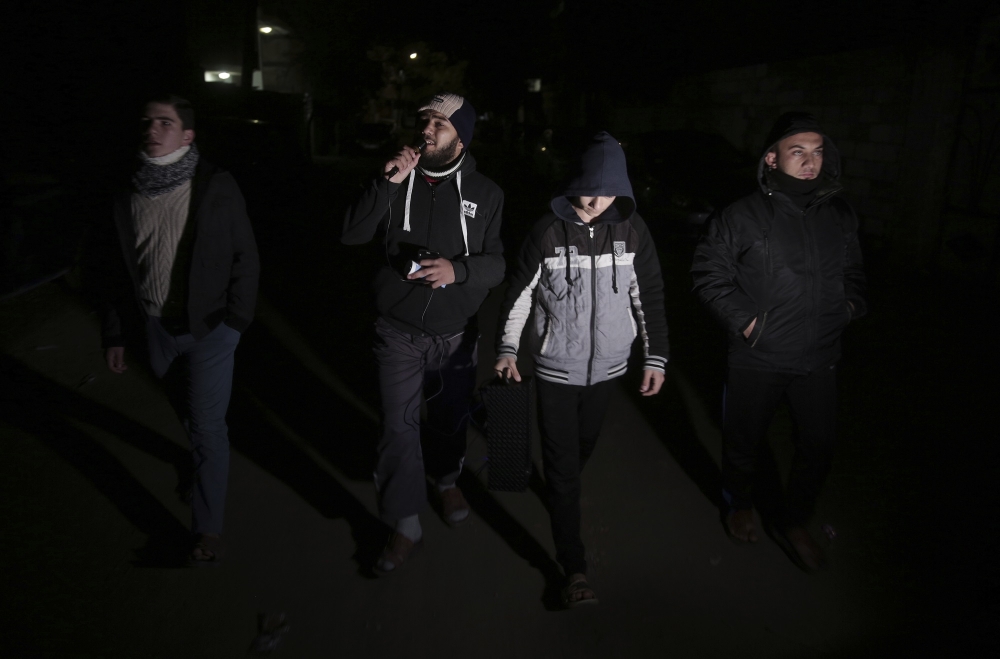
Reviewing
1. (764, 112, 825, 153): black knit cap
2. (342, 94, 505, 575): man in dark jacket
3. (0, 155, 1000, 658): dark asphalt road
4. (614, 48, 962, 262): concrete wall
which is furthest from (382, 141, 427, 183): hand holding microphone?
(614, 48, 962, 262): concrete wall

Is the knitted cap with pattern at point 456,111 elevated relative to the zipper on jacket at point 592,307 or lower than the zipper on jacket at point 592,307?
elevated

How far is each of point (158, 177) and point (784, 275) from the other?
9.25 feet

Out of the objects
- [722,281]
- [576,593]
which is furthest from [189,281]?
[722,281]

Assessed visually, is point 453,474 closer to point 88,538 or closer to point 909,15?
point 88,538

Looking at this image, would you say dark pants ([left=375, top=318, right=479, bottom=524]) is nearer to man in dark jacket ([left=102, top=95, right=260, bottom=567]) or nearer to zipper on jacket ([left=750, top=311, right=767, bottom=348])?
man in dark jacket ([left=102, top=95, right=260, bottom=567])

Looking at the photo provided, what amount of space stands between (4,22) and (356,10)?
41.5m

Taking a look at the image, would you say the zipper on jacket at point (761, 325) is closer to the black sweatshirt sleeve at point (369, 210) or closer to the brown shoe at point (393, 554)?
the black sweatshirt sleeve at point (369, 210)

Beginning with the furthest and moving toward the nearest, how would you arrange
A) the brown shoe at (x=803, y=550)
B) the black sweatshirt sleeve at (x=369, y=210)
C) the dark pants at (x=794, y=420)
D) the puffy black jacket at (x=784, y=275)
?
1. the brown shoe at (x=803, y=550)
2. the dark pants at (x=794, y=420)
3. the puffy black jacket at (x=784, y=275)
4. the black sweatshirt sleeve at (x=369, y=210)

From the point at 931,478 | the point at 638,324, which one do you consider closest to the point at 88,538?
the point at 638,324

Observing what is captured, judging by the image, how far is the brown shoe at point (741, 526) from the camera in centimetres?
379

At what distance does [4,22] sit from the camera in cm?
1659

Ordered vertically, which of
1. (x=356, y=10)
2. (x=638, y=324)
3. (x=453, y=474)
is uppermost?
(x=356, y=10)

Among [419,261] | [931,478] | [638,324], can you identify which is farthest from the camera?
[931,478]

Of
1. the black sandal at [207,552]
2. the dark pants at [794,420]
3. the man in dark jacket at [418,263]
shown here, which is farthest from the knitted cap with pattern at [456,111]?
the black sandal at [207,552]
